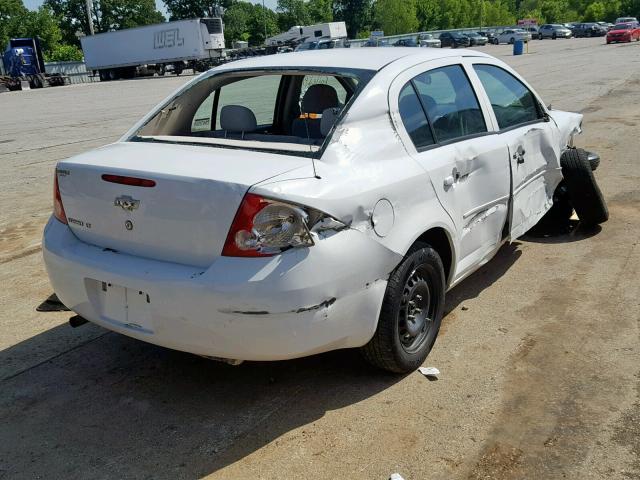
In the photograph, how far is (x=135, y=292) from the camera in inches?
116

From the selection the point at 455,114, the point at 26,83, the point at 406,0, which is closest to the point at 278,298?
the point at 455,114

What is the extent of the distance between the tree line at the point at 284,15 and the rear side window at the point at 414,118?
8771 cm

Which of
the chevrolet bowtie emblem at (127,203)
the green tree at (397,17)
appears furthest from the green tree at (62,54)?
the chevrolet bowtie emblem at (127,203)

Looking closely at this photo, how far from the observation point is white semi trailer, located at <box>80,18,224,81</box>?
152 feet

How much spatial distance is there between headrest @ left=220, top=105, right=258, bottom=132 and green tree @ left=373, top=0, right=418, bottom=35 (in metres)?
101

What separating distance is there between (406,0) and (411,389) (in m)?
109

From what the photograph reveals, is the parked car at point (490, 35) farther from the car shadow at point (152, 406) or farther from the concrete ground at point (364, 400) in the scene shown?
the car shadow at point (152, 406)

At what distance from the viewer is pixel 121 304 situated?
3.02 meters

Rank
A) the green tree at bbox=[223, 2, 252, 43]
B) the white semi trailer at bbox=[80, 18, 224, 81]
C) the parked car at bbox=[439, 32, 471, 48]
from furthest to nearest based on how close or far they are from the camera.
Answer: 1. the green tree at bbox=[223, 2, 252, 43]
2. the parked car at bbox=[439, 32, 471, 48]
3. the white semi trailer at bbox=[80, 18, 224, 81]

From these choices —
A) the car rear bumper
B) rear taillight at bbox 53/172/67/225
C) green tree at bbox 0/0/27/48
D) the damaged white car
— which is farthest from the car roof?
Answer: green tree at bbox 0/0/27/48

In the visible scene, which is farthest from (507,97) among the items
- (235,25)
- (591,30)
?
(235,25)

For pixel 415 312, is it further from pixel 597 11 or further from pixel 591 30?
pixel 597 11

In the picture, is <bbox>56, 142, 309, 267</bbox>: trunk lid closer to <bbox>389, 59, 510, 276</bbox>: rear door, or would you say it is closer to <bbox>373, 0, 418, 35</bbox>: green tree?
<bbox>389, 59, 510, 276</bbox>: rear door

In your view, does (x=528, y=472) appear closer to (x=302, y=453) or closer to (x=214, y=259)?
(x=302, y=453)
